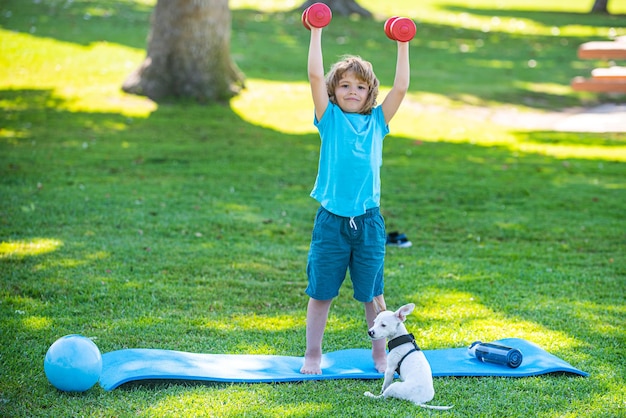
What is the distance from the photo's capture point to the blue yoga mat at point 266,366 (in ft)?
14.1

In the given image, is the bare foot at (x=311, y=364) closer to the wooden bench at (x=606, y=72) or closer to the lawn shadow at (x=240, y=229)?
the lawn shadow at (x=240, y=229)

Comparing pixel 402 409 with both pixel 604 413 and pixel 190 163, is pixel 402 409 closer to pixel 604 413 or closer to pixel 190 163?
pixel 604 413

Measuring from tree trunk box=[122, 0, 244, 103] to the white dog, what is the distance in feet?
32.3

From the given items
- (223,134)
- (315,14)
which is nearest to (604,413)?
(315,14)

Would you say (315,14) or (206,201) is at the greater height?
(315,14)

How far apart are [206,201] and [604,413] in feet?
17.2

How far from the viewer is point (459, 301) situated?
5.92 m

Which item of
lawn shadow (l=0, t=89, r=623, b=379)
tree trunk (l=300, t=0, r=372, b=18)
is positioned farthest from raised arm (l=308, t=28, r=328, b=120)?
tree trunk (l=300, t=0, r=372, b=18)

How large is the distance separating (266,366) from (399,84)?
5.75 feet

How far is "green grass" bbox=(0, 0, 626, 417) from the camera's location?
14.4ft

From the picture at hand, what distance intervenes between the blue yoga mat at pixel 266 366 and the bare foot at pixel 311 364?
0.04m

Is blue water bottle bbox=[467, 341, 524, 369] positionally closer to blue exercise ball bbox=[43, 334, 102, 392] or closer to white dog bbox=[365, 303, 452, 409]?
white dog bbox=[365, 303, 452, 409]

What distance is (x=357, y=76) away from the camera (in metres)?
4.42

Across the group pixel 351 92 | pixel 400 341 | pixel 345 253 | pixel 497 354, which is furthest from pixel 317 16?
pixel 497 354
